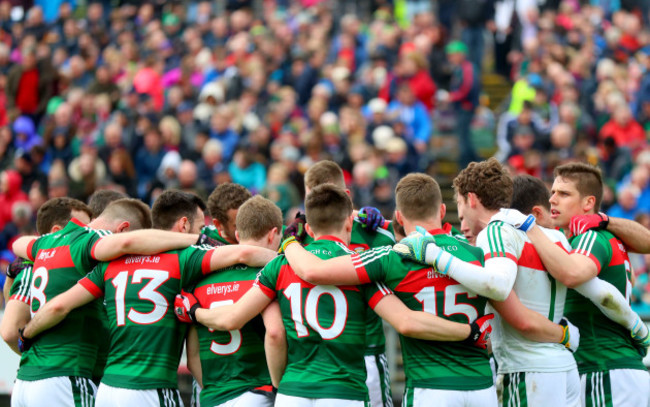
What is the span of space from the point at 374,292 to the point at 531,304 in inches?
42.6

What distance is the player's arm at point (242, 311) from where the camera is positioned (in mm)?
5895

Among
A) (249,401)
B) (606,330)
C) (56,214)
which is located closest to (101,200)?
(56,214)

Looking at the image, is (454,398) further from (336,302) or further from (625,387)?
(625,387)

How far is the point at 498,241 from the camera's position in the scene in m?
5.85

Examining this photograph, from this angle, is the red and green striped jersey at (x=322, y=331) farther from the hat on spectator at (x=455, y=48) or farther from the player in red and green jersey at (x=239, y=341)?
the hat on spectator at (x=455, y=48)

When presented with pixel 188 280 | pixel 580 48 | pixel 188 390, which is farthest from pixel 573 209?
pixel 580 48

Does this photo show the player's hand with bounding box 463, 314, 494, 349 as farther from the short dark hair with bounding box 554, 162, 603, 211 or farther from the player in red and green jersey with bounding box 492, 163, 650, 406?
the short dark hair with bounding box 554, 162, 603, 211

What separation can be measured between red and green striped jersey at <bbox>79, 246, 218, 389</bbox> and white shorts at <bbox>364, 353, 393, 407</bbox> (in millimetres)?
Answer: 1590

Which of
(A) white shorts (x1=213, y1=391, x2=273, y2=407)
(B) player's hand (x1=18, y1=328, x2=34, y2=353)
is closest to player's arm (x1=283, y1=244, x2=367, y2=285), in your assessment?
(A) white shorts (x1=213, y1=391, x2=273, y2=407)

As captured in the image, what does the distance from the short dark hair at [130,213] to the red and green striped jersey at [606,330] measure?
3193 millimetres

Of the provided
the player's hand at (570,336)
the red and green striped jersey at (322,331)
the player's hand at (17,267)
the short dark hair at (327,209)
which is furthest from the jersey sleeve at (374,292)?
the player's hand at (17,267)

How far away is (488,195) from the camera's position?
20.1 feet

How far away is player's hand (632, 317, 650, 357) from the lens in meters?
6.40

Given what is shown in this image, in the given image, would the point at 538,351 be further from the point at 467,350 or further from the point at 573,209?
the point at 573,209
